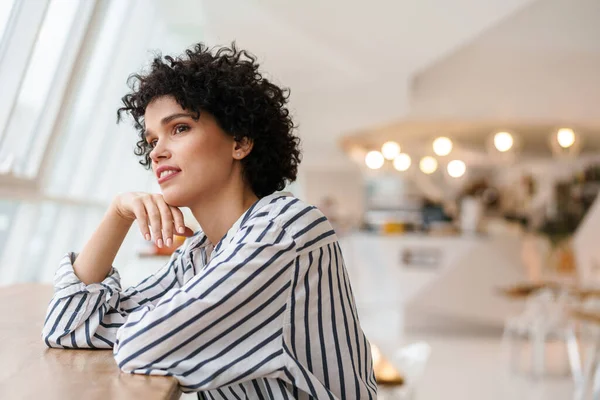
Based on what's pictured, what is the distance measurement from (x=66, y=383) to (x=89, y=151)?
610cm

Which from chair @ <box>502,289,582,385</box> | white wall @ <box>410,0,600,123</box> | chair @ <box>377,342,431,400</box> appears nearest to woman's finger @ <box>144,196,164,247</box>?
chair @ <box>377,342,431,400</box>

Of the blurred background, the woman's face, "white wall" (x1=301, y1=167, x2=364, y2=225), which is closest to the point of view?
the woman's face

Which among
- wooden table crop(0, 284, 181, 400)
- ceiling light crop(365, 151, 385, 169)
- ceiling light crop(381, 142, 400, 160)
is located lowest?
wooden table crop(0, 284, 181, 400)

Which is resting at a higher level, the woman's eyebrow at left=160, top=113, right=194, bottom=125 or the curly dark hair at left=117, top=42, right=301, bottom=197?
the curly dark hair at left=117, top=42, right=301, bottom=197

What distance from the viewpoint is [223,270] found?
118cm

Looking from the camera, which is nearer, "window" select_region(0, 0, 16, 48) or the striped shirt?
the striped shirt

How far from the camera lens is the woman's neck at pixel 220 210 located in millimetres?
1442

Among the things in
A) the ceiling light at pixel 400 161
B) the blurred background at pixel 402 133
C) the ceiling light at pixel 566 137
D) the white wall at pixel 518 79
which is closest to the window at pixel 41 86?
the blurred background at pixel 402 133

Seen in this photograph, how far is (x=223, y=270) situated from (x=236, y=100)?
1.31 feet

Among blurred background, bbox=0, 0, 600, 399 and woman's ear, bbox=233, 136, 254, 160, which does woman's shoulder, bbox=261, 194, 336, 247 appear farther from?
blurred background, bbox=0, 0, 600, 399

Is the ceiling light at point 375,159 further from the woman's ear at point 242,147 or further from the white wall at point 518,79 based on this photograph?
the woman's ear at point 242,147

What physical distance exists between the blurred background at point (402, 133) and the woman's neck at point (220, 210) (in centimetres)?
156

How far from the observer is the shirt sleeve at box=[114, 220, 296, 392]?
114cm

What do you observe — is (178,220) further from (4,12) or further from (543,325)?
(543,325)
